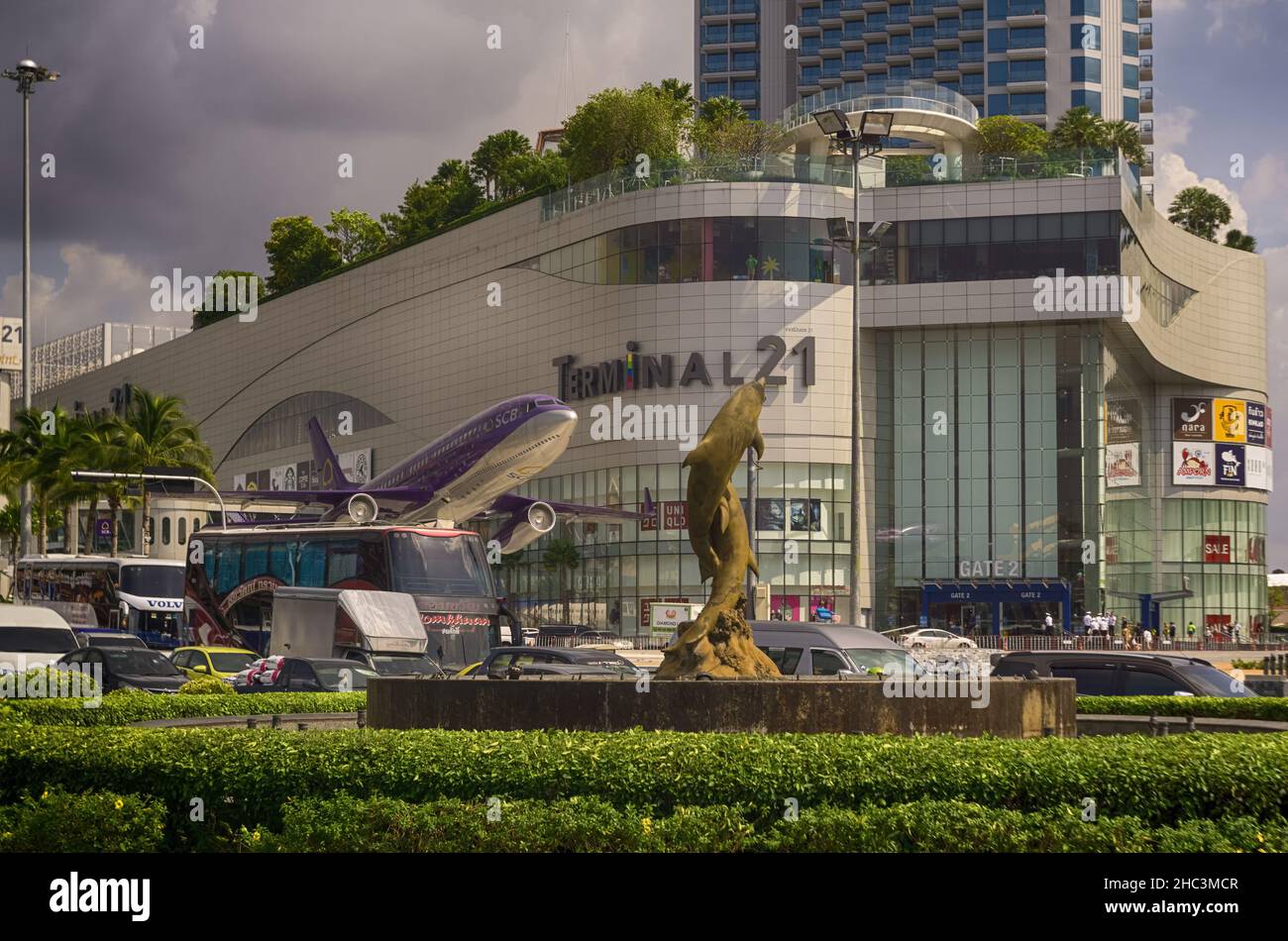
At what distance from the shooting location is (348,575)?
37594 millimetres

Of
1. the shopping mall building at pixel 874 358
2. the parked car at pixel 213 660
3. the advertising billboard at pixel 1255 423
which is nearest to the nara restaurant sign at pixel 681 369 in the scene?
the shopping mall building at pixel 874 358

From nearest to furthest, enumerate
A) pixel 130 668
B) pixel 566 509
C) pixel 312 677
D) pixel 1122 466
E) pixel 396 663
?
pixel 312 677 < pixel 130 668 < pixel 396 663 < pixel 566 509 < pixel 1122 466

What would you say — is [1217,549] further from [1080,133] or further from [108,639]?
[108,639]

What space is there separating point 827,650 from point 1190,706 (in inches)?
259

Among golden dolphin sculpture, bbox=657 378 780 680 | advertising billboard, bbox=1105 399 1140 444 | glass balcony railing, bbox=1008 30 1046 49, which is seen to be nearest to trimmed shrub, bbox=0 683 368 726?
golden dolphin sculpture, bbox=657 378 780 680

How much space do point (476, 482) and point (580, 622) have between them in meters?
25.4

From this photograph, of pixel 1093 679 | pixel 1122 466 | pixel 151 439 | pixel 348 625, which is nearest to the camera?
pixel 1093 679

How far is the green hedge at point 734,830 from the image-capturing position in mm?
9680

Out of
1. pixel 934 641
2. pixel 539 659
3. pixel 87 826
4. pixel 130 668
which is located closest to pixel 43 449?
pixel 934 641

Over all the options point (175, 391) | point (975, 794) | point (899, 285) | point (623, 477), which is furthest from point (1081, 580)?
point (175, 391)

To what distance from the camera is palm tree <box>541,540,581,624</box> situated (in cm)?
7956

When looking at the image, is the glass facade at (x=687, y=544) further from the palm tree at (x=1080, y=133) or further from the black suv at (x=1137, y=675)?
the black suv at (x=1137, y=675)

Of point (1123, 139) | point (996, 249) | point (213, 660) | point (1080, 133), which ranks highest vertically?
point (1123, 139)

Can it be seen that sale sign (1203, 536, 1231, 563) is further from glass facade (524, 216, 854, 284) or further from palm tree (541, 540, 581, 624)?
palm tree (541, 540, 581, 624)
